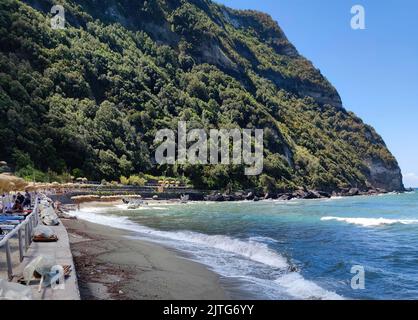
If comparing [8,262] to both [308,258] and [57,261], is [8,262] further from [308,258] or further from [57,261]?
[308,258]

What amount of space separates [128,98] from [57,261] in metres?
113

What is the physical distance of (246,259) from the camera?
1944 cm

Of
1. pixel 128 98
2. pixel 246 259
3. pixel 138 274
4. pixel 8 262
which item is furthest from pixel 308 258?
pixel 128 98

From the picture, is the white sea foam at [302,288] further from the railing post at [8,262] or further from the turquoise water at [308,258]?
the railing post at [8,262]

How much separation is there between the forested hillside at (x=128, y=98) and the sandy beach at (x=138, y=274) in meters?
50.8

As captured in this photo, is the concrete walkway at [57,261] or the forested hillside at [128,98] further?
the forested hillside at [128,98]

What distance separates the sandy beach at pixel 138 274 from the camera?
37.6 ft

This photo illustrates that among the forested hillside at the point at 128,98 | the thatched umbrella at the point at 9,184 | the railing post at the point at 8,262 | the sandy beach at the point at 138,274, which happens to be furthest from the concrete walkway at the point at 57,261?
the forested hillside at the point at 128,98

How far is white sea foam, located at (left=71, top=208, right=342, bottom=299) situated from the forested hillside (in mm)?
47479

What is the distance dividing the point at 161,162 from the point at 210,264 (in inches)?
3473

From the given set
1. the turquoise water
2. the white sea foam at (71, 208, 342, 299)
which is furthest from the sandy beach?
the white sea foam at (71, 208, 342, 299)

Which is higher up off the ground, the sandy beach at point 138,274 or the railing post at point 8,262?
the railing post at point 8,262

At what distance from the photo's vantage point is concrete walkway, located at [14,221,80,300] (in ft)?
28.5

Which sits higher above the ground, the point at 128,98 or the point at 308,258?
the point at 128,98
